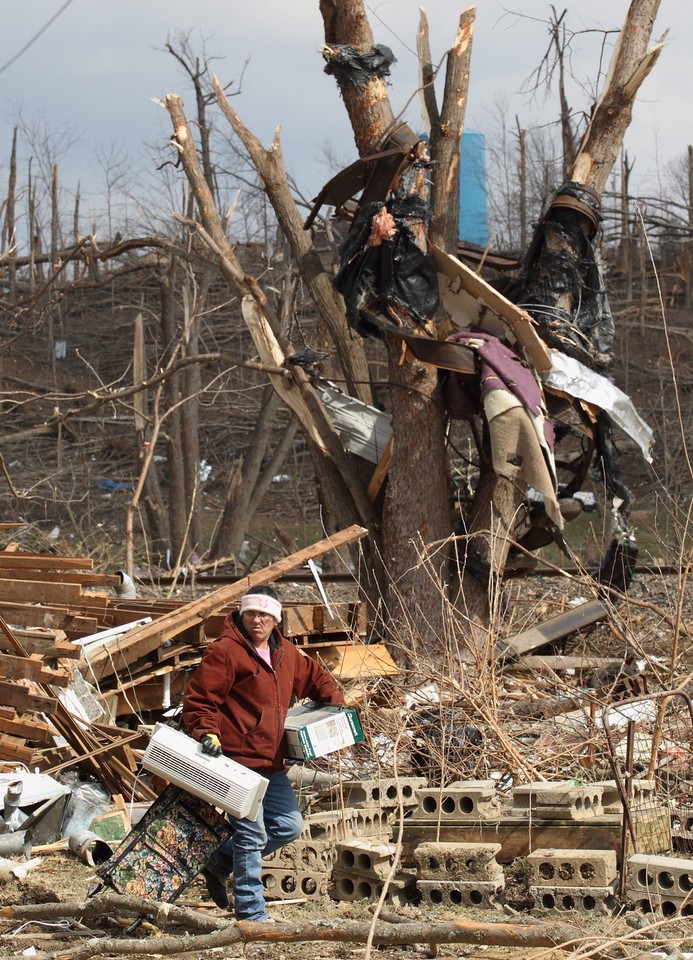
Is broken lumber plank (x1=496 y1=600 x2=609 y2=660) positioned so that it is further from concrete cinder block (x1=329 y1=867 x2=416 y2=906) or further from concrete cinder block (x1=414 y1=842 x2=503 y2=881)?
concrete cinder block (x1=414 y1=842 x2=503 y2=881)

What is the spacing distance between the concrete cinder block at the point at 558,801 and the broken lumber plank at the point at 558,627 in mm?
4611

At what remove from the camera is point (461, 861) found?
5.45 metres

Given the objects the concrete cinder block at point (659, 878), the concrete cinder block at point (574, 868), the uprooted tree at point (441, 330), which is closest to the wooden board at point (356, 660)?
the uprooted tree at point (441, 330)

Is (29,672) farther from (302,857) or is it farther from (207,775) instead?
(207,775)

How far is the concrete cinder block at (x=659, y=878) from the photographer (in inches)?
197

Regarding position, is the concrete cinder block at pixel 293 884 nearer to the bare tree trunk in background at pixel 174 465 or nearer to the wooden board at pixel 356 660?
the wooden board at pixel 356 660

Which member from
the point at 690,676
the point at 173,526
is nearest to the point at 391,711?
the point at 690,676

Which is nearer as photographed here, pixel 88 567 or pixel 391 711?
pixel 391 711

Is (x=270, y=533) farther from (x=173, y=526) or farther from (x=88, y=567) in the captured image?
(x=88, y=567)

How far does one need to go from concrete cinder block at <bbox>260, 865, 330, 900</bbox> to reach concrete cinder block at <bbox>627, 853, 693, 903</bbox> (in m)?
1.67

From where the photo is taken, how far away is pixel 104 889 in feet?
17.5

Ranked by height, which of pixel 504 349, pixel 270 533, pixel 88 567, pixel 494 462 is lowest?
pixel 270 533

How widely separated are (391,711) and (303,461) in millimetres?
19582

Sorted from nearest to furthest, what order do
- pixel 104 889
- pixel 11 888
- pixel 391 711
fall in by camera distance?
pixel 104 889 → pixel 11 888 → pixel 391 711
